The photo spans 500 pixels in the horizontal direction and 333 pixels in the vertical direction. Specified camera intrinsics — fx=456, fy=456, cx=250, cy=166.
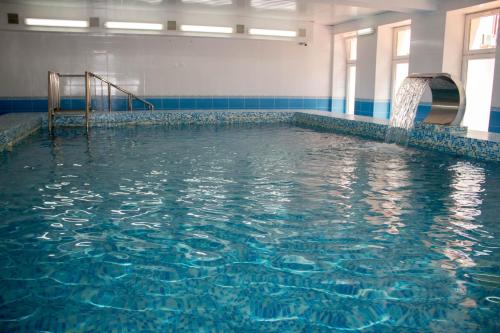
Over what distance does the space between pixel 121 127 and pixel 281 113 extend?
11.7ft

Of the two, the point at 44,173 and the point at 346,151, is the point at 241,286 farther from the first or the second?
the point at 346,151

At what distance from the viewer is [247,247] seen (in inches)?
95.1

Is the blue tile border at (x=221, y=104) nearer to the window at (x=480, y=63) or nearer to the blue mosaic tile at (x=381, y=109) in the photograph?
the blue mosaic tile at (x=381, y=109)

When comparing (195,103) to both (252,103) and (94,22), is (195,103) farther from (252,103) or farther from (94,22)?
(94,22)

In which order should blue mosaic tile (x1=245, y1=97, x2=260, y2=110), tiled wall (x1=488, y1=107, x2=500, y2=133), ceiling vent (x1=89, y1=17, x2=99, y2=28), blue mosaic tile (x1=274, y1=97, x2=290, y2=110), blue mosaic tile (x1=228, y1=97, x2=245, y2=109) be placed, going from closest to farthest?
tiled wall (x1=488, y1=107, x2=500, y2=133) → ceiling vent (x1=89, y1=17, x2=99, y2=28) → blue mosaic tile (x1=228, y1=97, x2=245, y2=109) → blue mosaic tile (x1=245, y1=97, x2=260, y2=110) → blue mosaic tile (x1=274, y1=97, x2=290, y2=110)

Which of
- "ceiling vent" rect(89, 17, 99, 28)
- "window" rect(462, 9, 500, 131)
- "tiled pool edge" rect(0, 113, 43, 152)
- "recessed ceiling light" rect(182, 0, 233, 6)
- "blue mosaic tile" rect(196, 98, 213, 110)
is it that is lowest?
"tiled pool edge" rect(0, 113, 43, 152)

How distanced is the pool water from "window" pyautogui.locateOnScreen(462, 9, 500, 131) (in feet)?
13.3

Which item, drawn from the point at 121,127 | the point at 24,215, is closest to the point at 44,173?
the point at 24,215

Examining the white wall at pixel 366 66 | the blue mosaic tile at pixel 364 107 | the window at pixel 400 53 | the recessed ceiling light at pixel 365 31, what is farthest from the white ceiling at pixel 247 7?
the blue mosaic tile at pixel 364 107

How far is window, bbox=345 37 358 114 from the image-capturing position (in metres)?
12.2

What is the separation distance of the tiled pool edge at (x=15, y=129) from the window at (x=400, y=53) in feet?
24.3

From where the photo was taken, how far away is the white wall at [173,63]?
33.4 feet

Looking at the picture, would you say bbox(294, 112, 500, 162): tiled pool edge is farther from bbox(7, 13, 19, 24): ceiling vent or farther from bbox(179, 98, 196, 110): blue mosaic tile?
bbox(7, 13, 19, 24): ceiling vent

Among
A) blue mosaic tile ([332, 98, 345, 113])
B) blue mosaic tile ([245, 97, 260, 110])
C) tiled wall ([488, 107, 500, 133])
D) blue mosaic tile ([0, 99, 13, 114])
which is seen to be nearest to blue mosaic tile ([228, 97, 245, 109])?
blue mosaic tile ([245, 97, 260, 110])
